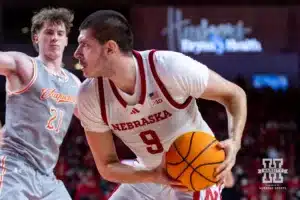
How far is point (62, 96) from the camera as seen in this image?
3.75 metres

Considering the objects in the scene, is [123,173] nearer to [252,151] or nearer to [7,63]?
[7,63]

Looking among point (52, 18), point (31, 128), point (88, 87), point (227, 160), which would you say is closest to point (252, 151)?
point (52, 18)

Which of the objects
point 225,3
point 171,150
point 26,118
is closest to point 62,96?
point 26,118

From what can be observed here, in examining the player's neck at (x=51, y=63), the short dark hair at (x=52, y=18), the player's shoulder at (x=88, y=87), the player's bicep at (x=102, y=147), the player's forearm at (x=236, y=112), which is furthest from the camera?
the short dark hair at (x=52, y=18)

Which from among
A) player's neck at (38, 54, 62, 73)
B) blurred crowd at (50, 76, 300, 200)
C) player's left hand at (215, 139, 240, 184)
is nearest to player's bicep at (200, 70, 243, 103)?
player's left hand at (215, 139, 240, 184)

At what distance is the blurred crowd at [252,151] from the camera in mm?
6652

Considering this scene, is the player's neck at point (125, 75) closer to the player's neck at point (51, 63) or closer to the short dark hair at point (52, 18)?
the player's neck at point (51, 63)

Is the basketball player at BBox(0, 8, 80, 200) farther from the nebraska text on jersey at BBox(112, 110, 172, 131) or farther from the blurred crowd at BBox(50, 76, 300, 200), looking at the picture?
the blurred crowd at BBox(50, 76, 300, 200)

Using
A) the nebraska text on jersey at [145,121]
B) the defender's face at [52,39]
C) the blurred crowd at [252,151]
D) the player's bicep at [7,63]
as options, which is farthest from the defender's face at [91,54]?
the blurred crowd at [252,151]

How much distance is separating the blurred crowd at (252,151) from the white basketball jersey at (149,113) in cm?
250

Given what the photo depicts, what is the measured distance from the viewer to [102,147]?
3006 millimetres

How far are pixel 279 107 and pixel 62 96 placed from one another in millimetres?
7498

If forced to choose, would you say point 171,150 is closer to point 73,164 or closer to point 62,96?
point 62,96

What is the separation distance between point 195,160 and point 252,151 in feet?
18.2
